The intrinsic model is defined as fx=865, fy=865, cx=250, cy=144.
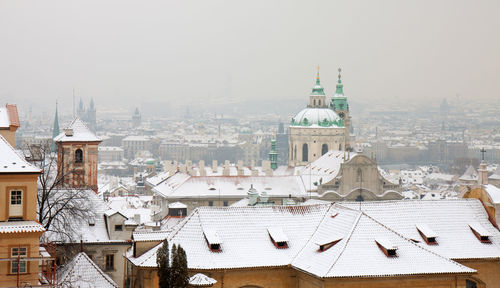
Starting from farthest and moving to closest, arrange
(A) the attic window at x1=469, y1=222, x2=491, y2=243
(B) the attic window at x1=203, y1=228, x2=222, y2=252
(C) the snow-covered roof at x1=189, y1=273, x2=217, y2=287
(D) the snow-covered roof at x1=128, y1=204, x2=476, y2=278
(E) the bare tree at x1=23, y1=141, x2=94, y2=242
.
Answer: (E) the bare tree at x1=23, y1=141, x2=94, y2=242 → (A) the attic window at x1=469, y1=222, x2=491, y2=243 → (B) the attic window at x1=203, y1=228, x2=222, y2=252 → (D) the snow-covered roof at x1=128, y1=204, x2=476, y2=278 → (C) the snow-covered roof at x1=189, y1=273, x2=217, y2=287

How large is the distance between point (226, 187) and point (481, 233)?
50.9m

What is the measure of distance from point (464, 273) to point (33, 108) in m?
142

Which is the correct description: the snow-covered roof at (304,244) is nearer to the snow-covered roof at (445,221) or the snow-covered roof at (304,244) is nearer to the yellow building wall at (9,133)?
the snow-covered roof at (445,221)

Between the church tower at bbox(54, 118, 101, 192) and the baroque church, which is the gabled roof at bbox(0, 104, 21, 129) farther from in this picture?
the baroque church

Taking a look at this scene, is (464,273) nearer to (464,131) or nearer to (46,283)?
(46,283)

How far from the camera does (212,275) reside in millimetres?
33312

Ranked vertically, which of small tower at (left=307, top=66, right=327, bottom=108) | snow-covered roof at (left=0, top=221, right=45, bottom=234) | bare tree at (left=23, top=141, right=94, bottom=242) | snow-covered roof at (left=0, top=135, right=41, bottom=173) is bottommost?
bare tree at (left=23, top=141, right=94, bottom=242)

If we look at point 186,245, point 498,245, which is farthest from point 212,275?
point 498,245

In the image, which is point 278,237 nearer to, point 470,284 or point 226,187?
point 470,284

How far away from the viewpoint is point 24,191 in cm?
2847

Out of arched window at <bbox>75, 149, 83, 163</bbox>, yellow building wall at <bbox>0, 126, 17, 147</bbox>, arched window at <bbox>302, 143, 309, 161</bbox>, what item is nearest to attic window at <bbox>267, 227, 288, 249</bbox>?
yellow building wall at <bbox>0, 126, 17, 147</bbox>

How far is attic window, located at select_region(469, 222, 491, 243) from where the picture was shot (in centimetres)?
3724

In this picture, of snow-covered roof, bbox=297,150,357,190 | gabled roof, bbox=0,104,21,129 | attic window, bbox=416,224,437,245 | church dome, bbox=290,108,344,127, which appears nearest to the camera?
gabled roof, bbox=0,104,21,129

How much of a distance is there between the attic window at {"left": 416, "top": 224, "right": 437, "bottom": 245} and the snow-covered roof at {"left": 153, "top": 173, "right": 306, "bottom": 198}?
47.5 meters
